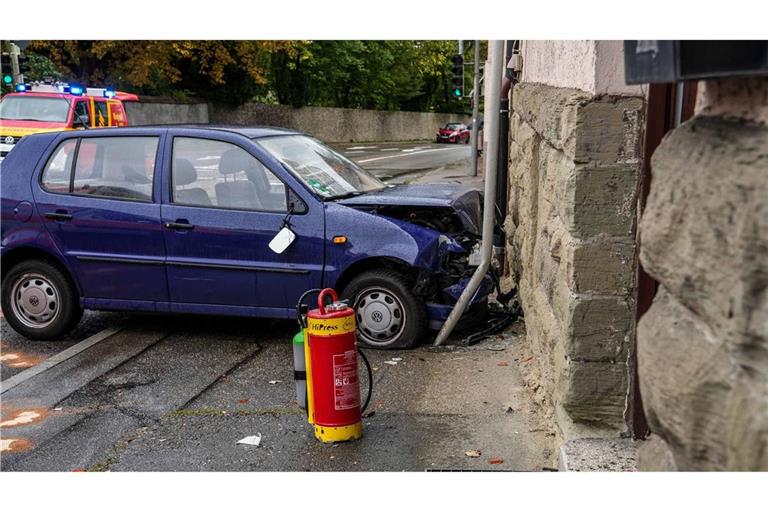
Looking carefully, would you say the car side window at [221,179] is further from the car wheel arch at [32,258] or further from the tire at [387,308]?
the car wheel arch at [32,258]

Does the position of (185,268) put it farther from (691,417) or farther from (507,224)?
(691,417)

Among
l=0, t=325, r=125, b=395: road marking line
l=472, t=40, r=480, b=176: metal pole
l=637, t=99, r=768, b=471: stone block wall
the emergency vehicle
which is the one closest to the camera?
l=637, t=99, r=768, b=471: stone block wall

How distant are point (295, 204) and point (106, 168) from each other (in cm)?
176

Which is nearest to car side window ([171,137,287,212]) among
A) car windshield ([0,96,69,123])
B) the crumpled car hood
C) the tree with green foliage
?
the crumpled car hood

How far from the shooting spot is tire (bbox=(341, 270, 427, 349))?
6.81 metres

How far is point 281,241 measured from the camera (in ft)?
22.3

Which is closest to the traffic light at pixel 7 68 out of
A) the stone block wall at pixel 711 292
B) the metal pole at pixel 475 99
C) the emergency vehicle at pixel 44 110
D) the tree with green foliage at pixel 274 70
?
the emergency vehicle at pixel 44 110

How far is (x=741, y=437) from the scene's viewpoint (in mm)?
1494

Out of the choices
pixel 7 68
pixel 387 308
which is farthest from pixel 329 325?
→ pixel 7 68

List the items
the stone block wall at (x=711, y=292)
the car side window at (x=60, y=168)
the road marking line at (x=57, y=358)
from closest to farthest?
the stone block wall at (x=711, y=292)
the road marking line at (x=57, y=358)
the car side window at (x=60, y=168)

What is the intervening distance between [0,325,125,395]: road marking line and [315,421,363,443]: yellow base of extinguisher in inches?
105

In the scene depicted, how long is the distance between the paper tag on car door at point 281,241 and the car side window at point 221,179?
0.79 feet

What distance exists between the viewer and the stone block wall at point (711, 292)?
1.48 meters

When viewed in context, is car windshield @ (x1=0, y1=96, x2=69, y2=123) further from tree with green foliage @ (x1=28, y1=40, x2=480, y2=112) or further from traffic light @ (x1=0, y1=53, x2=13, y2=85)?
tree with green foliage @ (x1=28, y1=40, x2=480, y2=112)
